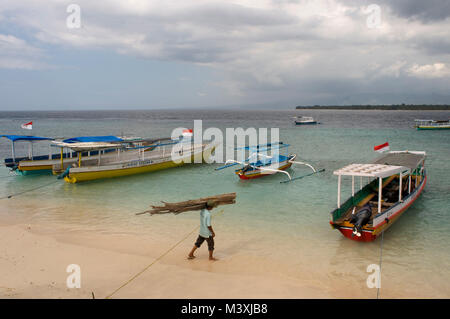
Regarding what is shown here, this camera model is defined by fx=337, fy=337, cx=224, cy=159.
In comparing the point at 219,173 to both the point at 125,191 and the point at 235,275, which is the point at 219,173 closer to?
the point at 125,191

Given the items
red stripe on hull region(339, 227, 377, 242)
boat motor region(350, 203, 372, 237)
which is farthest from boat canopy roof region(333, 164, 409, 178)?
red stripe on hull region(339, 227, 377, 242)

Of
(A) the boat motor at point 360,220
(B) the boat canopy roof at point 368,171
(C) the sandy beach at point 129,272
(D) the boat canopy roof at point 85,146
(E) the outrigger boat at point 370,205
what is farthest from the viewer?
(D) the boat canopy roof at point 85,146

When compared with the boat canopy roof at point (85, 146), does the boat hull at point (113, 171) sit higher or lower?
lower

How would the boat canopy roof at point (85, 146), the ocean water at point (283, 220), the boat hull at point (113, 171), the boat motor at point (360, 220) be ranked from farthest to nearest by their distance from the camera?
the boat canopy roof at point (85, 146), the boat hull at point (113, 171), the boat motor at point (360, 220), the ocean water at point (283, 220)

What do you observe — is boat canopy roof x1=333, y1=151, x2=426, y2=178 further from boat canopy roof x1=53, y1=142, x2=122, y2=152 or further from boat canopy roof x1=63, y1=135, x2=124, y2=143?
boat canopy roof x1=63, y1=135, x2=124, y2=143

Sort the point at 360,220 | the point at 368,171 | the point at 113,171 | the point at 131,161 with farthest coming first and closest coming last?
the point at 131,161 → the point at 113,171 → the point at 368,171 → the point at 360,220

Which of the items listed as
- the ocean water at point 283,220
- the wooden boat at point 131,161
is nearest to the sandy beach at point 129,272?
the ocean water at point 283,220

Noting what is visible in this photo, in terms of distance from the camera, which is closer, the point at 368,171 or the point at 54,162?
the point at 368,171

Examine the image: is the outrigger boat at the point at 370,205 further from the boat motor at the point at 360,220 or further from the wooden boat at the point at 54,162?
the wooden boat at the point at 54,162

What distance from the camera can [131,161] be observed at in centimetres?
2019

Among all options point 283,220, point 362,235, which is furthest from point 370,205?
point 283,220

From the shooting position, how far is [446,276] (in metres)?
7.52

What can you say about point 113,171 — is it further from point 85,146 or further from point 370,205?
point 370,205

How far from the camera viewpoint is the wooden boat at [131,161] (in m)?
17.9
